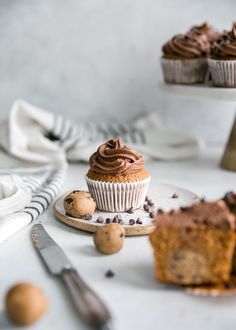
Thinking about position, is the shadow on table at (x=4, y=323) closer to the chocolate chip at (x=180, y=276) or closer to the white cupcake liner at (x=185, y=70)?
the chocolate chip at (x=180, y=276)

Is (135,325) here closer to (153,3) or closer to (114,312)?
(114,312)

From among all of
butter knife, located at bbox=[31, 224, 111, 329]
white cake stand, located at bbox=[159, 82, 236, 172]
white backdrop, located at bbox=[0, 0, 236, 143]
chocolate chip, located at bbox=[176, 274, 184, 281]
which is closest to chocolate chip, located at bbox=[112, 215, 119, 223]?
butter knife, located at bbox=[31, 224, 111, 329]

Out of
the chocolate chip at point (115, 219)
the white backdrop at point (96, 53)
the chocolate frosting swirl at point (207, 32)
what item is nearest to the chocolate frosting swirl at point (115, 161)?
the chocolate chip at point (115, 219)

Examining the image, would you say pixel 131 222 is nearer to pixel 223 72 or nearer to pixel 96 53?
pixel 223 72

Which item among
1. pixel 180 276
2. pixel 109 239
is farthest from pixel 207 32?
pixel 180 276

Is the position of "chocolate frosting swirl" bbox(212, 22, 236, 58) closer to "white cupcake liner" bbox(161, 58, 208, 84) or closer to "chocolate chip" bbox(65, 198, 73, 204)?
"white cupcake liner" bbox(161, 58, 208, 84)

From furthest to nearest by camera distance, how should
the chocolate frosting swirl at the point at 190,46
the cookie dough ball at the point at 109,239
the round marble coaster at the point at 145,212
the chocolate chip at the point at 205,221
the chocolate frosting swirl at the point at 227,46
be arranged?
the chocolate frosting swirl at the point at 190,46 < the chocolate frosting swirl at the point at 227,46 < the round marble coaster at the point at 145,212 < the cookie dough ball at the point at 109,239 < the chocolate chip at the point at 205,221

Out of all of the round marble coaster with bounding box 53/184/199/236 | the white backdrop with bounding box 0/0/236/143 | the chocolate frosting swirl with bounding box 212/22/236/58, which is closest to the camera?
the round marble coaster with bounding box 53/184/199/236
